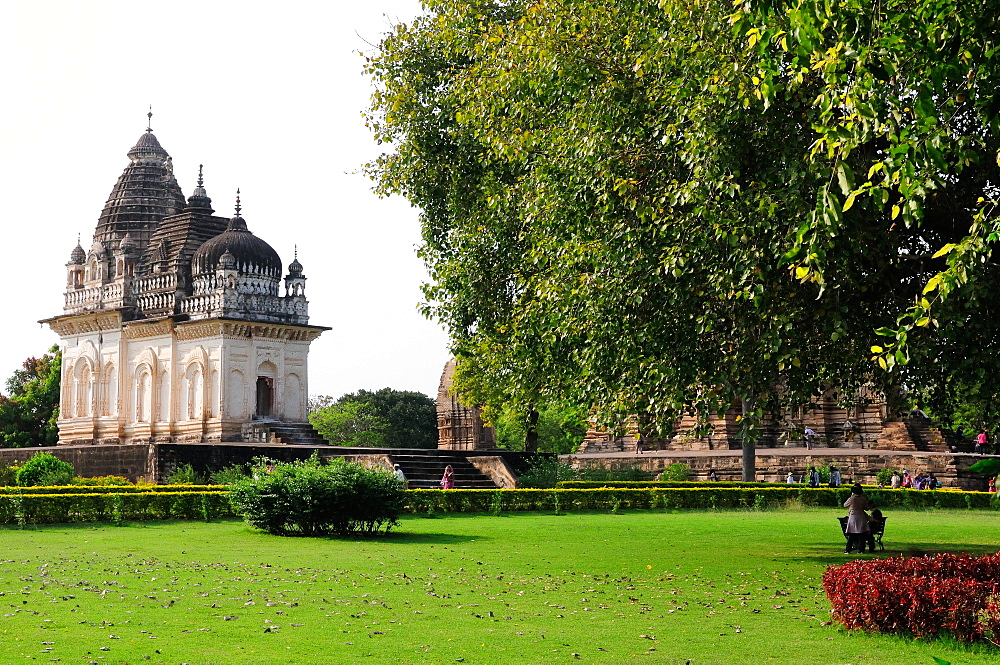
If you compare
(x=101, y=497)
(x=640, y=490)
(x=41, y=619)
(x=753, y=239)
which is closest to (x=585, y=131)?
(x=753, y=239)

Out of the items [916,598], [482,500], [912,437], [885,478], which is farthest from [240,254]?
[916,598]

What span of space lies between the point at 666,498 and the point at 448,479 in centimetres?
522

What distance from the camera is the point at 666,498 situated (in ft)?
84.8

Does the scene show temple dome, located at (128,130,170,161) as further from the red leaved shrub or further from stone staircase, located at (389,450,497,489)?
the red leaved shrub

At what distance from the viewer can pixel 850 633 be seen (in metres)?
9.02

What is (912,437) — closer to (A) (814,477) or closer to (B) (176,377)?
(A) (814,477)

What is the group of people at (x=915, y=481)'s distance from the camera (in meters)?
30.4

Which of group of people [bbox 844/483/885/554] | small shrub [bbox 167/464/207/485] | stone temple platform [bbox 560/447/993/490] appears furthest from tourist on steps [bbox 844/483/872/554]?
stone temple platform [bbox 560/447/993/490]

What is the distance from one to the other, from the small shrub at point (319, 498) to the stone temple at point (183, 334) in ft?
63.9

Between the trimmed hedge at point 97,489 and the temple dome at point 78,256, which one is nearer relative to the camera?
the trimmed hedge at point 97,489

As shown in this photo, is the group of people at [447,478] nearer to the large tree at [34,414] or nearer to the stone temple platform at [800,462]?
the stone temple platform at [800,462]

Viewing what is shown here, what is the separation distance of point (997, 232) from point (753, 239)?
147 inches

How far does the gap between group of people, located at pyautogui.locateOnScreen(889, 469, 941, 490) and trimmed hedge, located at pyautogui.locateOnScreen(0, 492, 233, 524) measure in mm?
17796

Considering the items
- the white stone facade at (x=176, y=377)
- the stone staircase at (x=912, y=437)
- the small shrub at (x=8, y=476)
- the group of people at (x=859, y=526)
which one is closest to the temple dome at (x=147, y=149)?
the white stone facade at (x=176, y=377)
